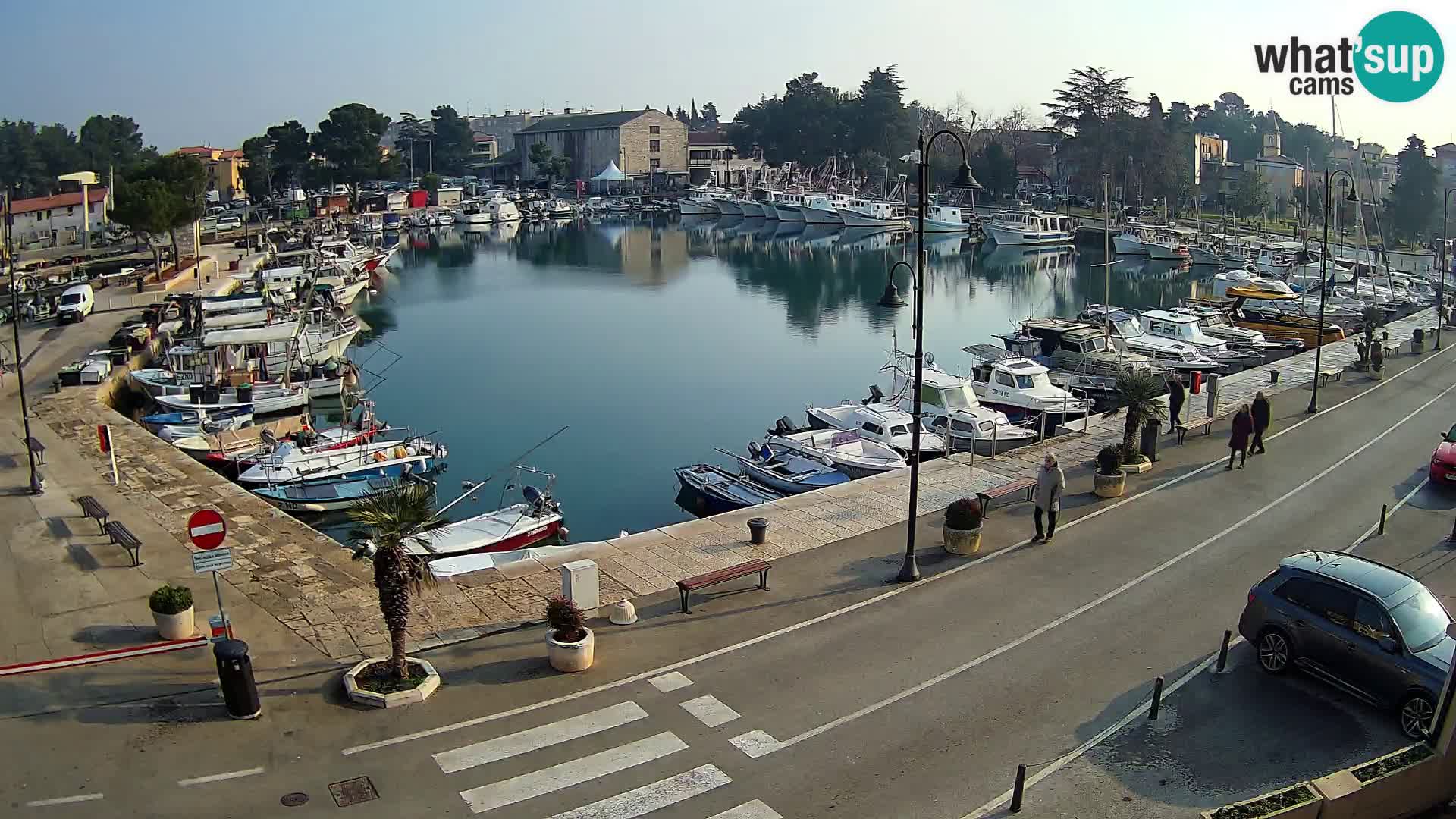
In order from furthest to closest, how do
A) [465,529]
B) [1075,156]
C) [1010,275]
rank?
1. [1075,156]
2. [1010,275]
3. [465,529]

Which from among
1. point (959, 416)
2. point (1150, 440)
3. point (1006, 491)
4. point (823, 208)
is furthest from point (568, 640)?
point (823, 208)

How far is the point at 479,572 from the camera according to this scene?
57.0 feet

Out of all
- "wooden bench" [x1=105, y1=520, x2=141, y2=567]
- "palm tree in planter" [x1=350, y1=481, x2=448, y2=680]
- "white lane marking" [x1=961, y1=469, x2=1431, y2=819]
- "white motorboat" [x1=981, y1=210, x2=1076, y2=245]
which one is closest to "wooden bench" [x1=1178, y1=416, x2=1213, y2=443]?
"white lane marking" [x1=961, y1=469, x2=1431, y2=819]

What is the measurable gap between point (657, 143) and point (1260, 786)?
161978 millimetres

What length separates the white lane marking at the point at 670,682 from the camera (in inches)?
509

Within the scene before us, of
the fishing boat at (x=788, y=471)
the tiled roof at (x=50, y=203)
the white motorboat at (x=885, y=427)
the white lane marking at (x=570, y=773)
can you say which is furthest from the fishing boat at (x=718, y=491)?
the tiled roof at (x=50, y=203)

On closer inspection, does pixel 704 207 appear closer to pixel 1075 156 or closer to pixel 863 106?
pixel 863 106

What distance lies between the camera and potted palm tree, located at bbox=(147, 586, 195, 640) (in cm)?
1408

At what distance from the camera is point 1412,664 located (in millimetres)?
11617

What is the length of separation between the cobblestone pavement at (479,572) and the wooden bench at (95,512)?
3.50ft

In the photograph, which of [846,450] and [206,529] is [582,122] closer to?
[846,450]

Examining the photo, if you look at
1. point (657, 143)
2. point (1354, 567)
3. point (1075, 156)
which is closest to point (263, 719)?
point (1354, 567)

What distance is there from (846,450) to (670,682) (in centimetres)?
1527

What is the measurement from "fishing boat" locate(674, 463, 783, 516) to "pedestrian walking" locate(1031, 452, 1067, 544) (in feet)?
29.7
